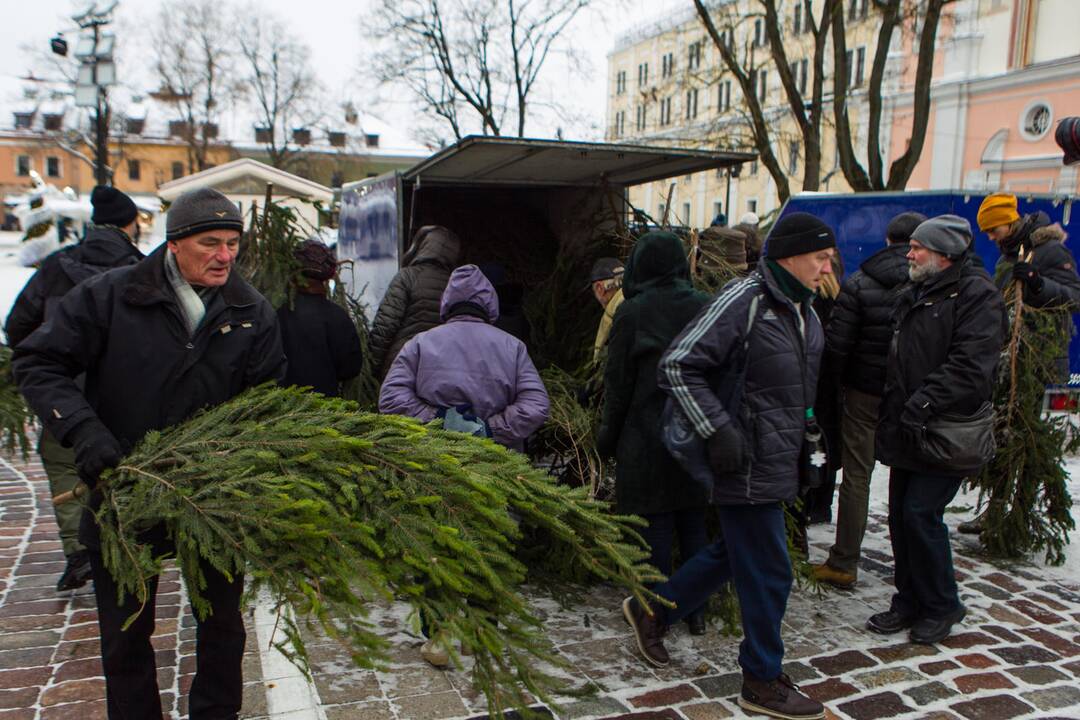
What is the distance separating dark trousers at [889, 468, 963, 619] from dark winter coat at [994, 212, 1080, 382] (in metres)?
1.74

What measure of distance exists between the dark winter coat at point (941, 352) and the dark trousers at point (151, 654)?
3092mm

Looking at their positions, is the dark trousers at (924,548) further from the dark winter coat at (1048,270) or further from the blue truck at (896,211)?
the blue truck at (896,211)

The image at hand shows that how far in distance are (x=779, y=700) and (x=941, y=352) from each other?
1821mm

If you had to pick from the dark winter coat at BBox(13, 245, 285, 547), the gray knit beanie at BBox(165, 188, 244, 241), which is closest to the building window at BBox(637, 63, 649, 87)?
the gray knit beanie at BBox(165, 188, 244, 241)

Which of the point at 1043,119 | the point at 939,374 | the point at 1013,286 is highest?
the point at 1043,119

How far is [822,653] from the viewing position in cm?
416

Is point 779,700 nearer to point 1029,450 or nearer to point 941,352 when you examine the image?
point 941,352

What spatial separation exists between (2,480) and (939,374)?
722 centimetres

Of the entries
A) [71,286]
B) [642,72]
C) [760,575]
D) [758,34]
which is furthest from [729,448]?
[642,72]

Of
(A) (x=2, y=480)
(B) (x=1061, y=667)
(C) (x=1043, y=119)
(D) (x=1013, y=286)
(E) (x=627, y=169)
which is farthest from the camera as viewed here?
(C) (x=1043, y=119)

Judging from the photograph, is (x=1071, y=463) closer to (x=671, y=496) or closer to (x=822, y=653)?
(x=822, y=653)

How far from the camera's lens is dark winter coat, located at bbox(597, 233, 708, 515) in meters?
4.01

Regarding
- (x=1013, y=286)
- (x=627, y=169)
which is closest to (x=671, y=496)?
(x=1013, y=286)

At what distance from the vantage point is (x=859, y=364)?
4781 millimetres
